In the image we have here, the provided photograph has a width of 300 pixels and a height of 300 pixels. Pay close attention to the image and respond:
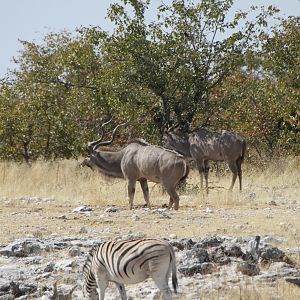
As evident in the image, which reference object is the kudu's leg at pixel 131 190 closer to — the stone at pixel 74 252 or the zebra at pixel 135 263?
the stone at pixel 74 252

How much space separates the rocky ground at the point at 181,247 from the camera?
8266mm

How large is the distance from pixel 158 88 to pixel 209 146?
1.83 metres

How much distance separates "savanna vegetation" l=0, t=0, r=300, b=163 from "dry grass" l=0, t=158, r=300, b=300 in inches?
47.0

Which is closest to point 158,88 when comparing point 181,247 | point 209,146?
point 209,146

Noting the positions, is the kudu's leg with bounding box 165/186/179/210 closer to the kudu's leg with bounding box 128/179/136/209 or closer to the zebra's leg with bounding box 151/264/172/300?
the kudu's leg with bounding box 128/179/136/209

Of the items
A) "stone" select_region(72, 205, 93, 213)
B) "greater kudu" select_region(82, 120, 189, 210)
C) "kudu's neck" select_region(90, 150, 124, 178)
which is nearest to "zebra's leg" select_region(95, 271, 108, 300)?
"stone" select_region(72, 205, 93, 213)

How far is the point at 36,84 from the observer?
76.9 ft

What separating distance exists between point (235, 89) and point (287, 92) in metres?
1.87

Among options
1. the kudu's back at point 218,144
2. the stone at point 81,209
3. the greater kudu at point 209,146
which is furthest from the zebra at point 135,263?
the kudu's back at point 218,144

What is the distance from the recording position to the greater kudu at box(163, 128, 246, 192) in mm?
19312

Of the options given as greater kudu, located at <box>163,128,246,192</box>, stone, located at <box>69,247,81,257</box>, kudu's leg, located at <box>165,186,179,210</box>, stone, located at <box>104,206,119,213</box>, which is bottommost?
stone, located at <box>69,247,81,257</box>

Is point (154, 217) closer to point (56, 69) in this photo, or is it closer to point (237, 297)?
point (237, 297)

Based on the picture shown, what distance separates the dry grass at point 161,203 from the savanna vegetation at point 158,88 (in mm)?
1193

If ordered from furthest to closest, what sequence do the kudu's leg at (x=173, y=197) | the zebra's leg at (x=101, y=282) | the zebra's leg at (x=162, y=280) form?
the kudu's leg at (x=173, y=197), the zebra's leg at (x=101, y=282), the zebra's leg at (x=162, y=280)
